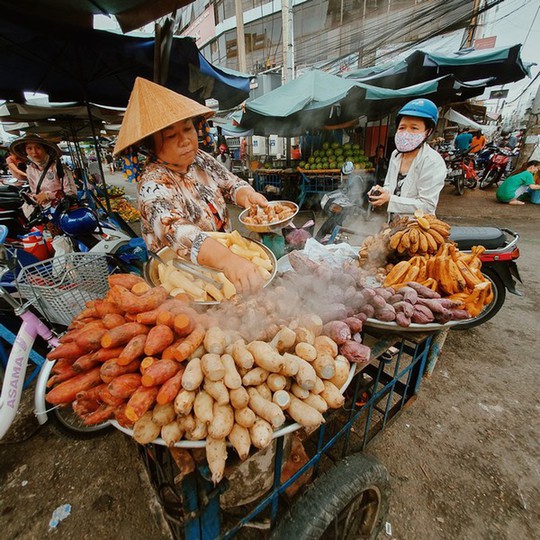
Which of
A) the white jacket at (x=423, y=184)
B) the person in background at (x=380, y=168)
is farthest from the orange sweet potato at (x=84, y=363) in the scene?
the person in background at (x=380, y=168)

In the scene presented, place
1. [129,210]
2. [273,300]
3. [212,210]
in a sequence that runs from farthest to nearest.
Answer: [129,210]
[212,210]
[273,300]

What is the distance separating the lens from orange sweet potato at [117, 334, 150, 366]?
1.03 m

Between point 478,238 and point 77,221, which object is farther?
point 77,221

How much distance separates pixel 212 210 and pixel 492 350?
3.65 metres

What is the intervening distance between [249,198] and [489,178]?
14791 mm

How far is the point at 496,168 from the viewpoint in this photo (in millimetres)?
12164

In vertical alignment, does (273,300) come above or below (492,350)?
above

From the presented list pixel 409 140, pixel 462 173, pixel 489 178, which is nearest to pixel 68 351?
pixel 409 140

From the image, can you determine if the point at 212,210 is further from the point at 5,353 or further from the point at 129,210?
the point at 129,210

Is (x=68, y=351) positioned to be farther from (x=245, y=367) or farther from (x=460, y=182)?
(x=460, y=182)

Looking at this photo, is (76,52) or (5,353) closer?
(5,353)

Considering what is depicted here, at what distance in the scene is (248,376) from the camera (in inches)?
40.9

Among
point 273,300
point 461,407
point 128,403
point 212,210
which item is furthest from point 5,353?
point 461,407

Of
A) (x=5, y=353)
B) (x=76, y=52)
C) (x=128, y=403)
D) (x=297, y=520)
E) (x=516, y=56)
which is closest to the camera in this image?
(x=128, y=403)
